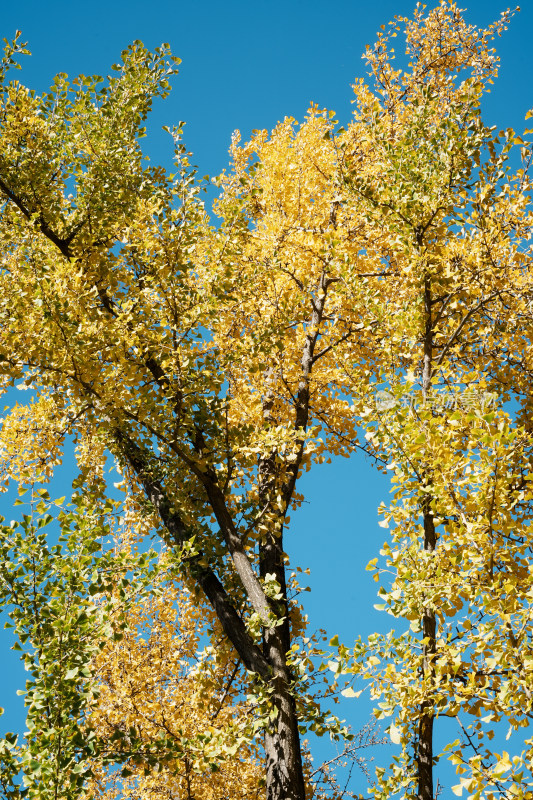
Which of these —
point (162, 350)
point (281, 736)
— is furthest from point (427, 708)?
point (162, 350)

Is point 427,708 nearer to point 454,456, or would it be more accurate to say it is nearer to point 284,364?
point 454,456

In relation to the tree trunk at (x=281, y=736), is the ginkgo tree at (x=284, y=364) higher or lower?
higher

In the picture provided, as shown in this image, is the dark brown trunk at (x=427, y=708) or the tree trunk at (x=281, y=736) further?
the tree trunk at (x=281, y=736)

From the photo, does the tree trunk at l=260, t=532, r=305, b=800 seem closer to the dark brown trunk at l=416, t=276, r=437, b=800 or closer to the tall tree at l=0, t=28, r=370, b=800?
the tall tree at l=0, t=28, r=370, b=800

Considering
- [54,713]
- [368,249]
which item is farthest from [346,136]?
[54,713]

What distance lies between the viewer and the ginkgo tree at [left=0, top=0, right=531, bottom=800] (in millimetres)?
3697

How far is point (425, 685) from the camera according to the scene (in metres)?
3.51

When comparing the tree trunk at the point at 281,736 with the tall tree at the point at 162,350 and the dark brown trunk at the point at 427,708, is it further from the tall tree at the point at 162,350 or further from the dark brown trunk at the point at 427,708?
the dark brown trunk at the point at 427,708

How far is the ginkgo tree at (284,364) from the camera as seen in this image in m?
3.70

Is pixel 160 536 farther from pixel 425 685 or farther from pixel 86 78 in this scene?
pixel 86 78

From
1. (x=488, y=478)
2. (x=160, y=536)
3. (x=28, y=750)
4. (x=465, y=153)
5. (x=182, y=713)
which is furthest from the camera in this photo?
(x=182, y=713)

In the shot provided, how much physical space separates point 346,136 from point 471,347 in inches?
140

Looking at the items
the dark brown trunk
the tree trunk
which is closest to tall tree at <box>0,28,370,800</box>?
the tree trunk

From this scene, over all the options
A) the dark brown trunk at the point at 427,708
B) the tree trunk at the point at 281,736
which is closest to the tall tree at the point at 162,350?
the tree trunk at the point at 281,736
